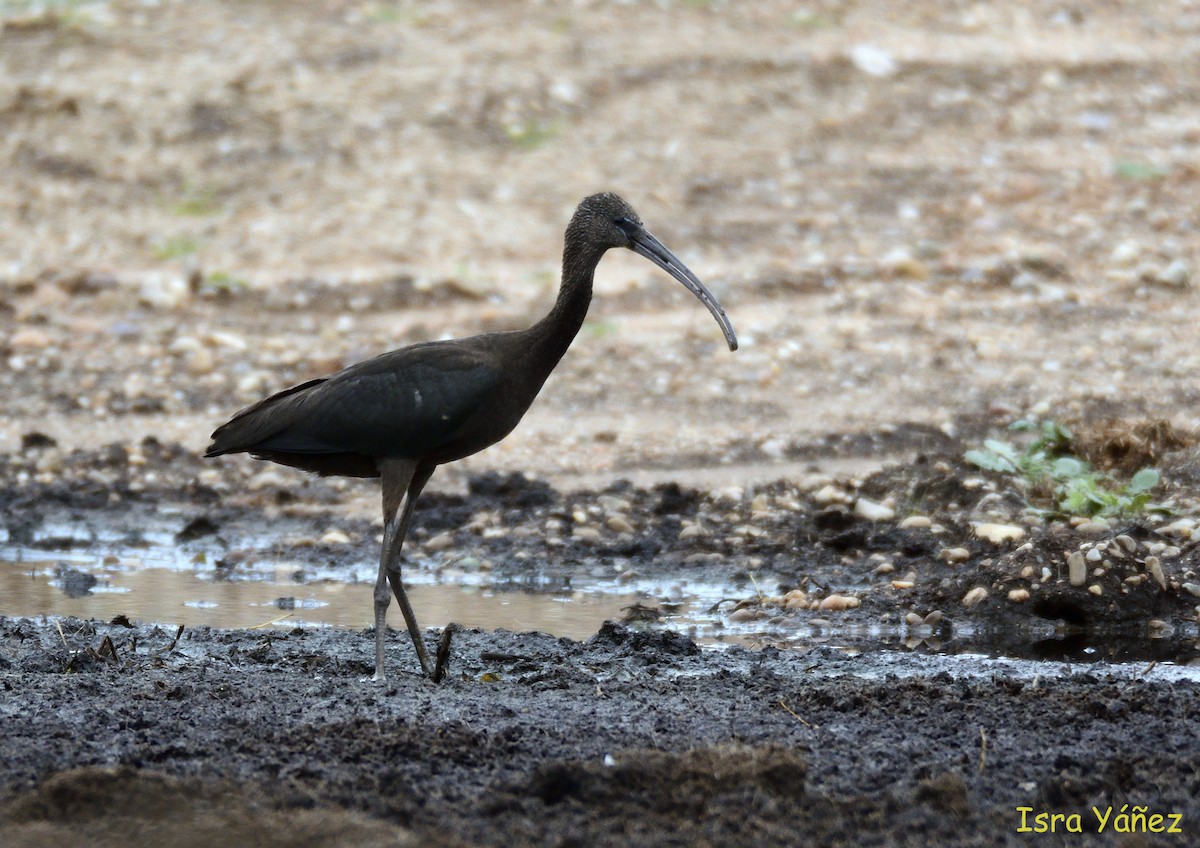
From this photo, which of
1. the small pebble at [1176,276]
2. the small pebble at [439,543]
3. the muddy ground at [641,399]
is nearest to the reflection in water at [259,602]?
the muddy ground at [641,399]

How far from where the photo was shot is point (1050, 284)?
11.9 m

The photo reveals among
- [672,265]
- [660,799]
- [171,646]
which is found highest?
[672,265]

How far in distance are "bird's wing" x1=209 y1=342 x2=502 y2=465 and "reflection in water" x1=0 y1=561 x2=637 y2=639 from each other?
110 centimetres

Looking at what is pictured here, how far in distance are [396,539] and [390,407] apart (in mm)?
584

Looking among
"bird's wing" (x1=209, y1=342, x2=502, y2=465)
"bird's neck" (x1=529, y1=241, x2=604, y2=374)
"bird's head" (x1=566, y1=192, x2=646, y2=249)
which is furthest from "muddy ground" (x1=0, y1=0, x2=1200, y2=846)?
"bird's head" (x1=566, y1=192, x2=646, y2=249)

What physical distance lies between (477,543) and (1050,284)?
17.9ft

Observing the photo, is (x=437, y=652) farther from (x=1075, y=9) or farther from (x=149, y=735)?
(x=1075, y=9)

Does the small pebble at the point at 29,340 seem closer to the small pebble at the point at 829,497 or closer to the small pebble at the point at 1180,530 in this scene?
the small pebble at the point at 829,497

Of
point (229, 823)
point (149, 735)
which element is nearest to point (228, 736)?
point (149, 735)

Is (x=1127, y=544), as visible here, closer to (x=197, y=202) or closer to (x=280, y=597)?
(x=280, y=597)

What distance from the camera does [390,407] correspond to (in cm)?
648

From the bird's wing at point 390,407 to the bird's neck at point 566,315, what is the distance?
0.26 m

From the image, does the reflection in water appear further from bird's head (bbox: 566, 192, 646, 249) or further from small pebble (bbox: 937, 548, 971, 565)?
bird's head (bbox: 566, 192, 646, 249)

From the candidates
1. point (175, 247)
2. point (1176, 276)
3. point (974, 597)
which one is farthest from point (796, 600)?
point (175, 247)
